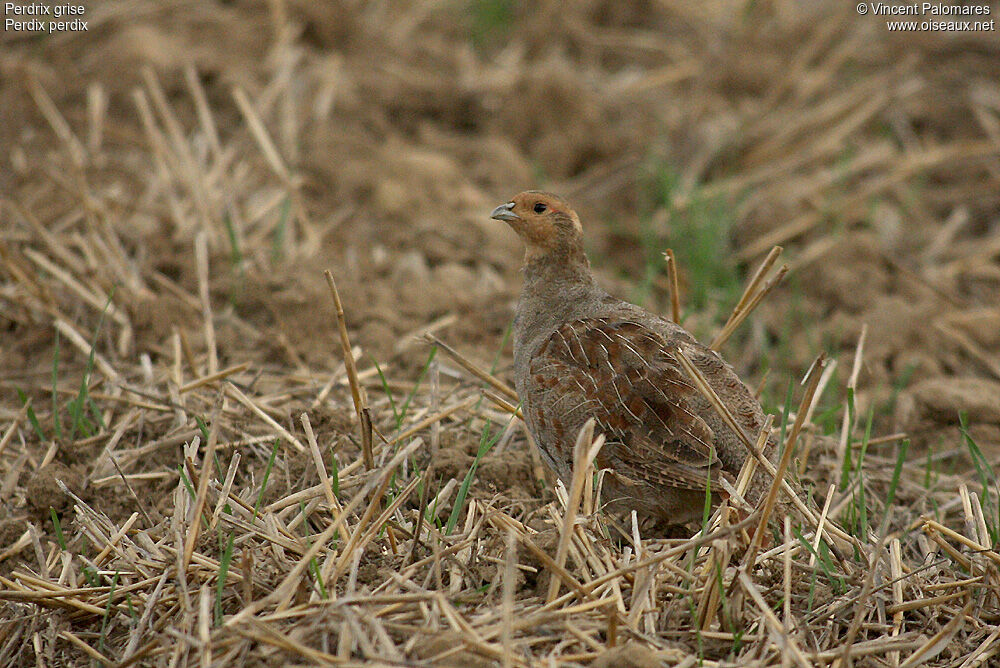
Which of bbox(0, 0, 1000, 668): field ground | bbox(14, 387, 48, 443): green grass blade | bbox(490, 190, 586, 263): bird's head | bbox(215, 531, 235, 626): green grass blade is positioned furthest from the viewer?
bbox(490, 190, 586, 263): bird's head

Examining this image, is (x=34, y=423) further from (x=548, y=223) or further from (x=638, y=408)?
(x=638, y=408)

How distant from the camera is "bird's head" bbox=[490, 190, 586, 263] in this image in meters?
3.94

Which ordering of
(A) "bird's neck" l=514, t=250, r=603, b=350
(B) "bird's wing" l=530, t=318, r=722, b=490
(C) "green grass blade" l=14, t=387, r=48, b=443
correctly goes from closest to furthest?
(B) "bird's wing" l=530, t=318, r=722, b=490 → (C) "green grass blade" l=14, t=387, r=48, b=443 → (A) "bird's neck" l=514, t=250, r=603, b=350

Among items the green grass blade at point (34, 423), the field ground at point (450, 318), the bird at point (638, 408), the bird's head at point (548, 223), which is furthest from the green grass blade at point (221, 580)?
the bird's head at point (548, 223)

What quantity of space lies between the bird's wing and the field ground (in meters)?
0.23

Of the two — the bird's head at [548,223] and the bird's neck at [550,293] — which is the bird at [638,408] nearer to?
the bird's neck at [550,293]

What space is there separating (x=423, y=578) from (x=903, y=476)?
2120 millimetres

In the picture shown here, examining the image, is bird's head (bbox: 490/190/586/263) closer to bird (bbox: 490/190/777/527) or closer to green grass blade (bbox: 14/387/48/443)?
bird (bbox: 490/190/777/527)

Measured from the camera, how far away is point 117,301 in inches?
186

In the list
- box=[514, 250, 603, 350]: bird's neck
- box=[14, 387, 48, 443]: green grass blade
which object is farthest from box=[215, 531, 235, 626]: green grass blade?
box=[514, 250, 603, 350]: bird's neck

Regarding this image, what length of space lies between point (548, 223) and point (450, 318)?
44.5 inches

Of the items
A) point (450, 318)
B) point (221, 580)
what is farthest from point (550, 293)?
point (221, 580)

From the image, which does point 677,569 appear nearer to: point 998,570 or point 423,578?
point 423,578

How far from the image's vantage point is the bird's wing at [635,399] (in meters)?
3.28
